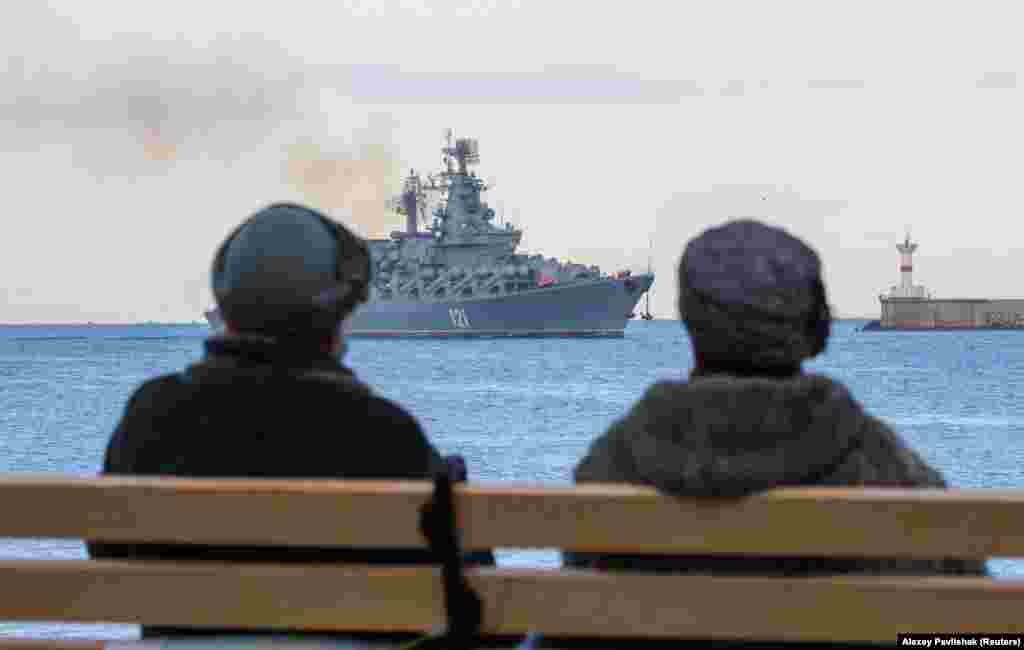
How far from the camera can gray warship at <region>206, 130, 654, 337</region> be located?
294 ft

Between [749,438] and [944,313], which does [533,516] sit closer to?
[749,438]

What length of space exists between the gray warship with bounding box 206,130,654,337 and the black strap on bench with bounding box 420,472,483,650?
8563 cm

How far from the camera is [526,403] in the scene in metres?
40.6

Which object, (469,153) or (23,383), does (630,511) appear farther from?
(469,153)

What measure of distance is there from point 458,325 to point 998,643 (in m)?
93.6

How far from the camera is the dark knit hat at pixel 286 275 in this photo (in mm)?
2662

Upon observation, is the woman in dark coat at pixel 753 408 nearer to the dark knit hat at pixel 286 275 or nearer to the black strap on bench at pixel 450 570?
the black strap on bench at pixel 450 570

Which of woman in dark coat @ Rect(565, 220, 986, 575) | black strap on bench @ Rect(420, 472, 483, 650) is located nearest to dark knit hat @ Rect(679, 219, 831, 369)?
woman in dark coat @ Rect(565, 220, 986, 575)

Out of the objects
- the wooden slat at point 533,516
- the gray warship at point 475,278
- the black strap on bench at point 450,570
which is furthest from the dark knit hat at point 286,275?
→ the gray warship at point 475,278

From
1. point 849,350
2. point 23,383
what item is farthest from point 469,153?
point 23,383

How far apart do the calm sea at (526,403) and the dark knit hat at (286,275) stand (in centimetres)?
241

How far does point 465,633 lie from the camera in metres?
2.42

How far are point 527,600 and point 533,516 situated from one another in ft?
0.45

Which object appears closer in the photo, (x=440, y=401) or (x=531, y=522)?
(x=531, y=522)
